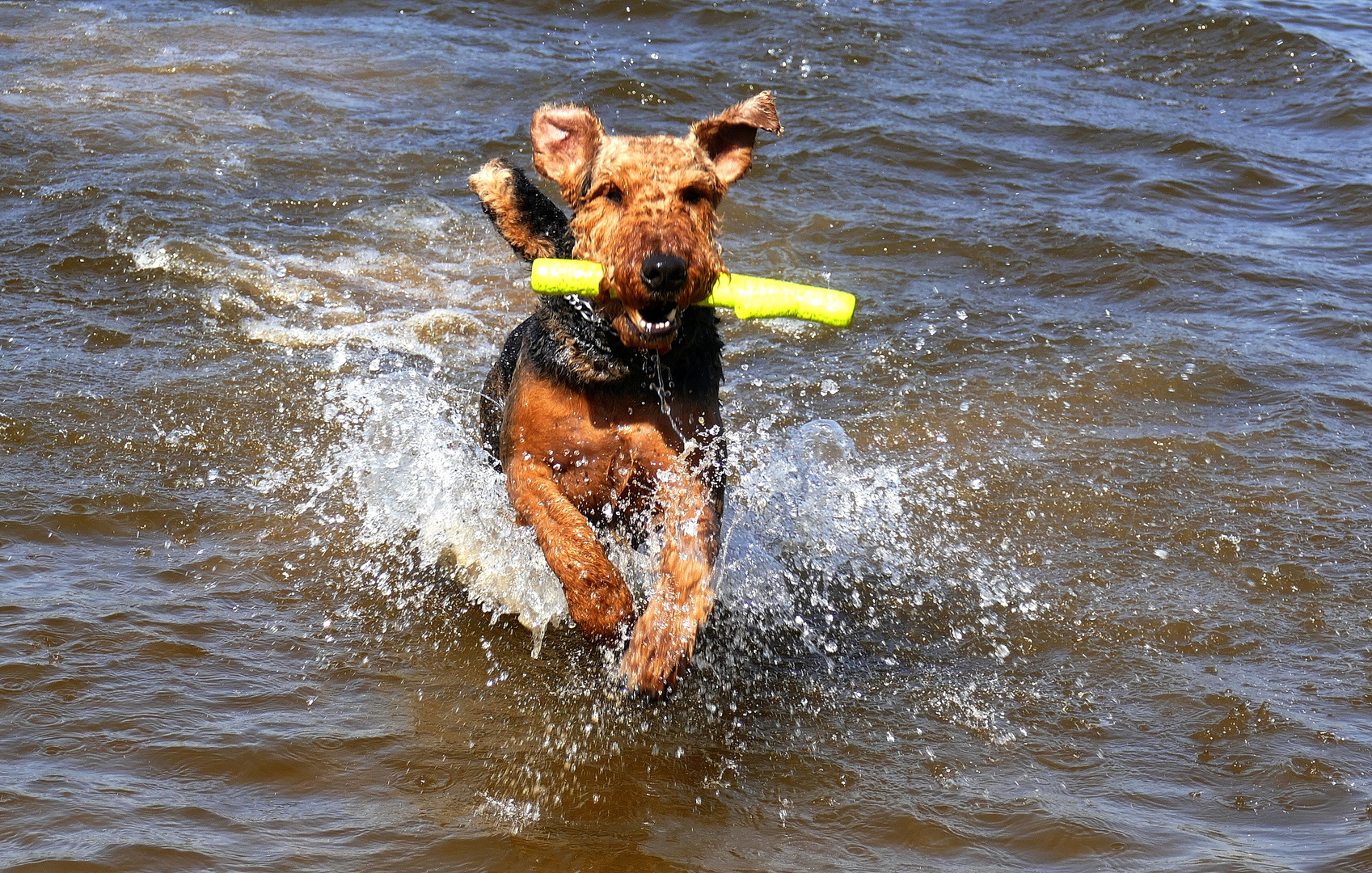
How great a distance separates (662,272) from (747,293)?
53cm

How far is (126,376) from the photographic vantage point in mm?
6191

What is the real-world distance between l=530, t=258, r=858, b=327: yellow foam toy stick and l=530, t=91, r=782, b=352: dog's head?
6 cm

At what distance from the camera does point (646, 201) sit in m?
4.03

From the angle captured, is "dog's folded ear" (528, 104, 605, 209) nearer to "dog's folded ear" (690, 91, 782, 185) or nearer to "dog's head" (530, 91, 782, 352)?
"dog's head" (530, 91, 782, 352)

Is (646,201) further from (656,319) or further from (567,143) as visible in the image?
(567,143)

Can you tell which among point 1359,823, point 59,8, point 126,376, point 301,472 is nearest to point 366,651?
point 301,472

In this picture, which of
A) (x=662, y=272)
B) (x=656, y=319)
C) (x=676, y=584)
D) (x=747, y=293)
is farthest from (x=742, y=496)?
(x=662, y=272)

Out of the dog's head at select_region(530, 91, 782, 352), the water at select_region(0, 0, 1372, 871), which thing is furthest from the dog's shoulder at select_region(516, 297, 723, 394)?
the water at select_region(0, 0, 1372, 871)

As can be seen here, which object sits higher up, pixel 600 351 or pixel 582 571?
pixel 600 351

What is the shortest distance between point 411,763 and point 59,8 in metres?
11.6

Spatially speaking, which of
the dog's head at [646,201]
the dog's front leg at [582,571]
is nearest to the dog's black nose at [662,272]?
the dog's head at [646,201]

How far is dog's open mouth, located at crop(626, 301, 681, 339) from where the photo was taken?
389 centimetres

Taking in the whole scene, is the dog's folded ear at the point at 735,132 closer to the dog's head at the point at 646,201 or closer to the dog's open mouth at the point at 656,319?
the dog's head at the point at 646,201

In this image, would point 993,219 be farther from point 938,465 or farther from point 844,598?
point 844,598
